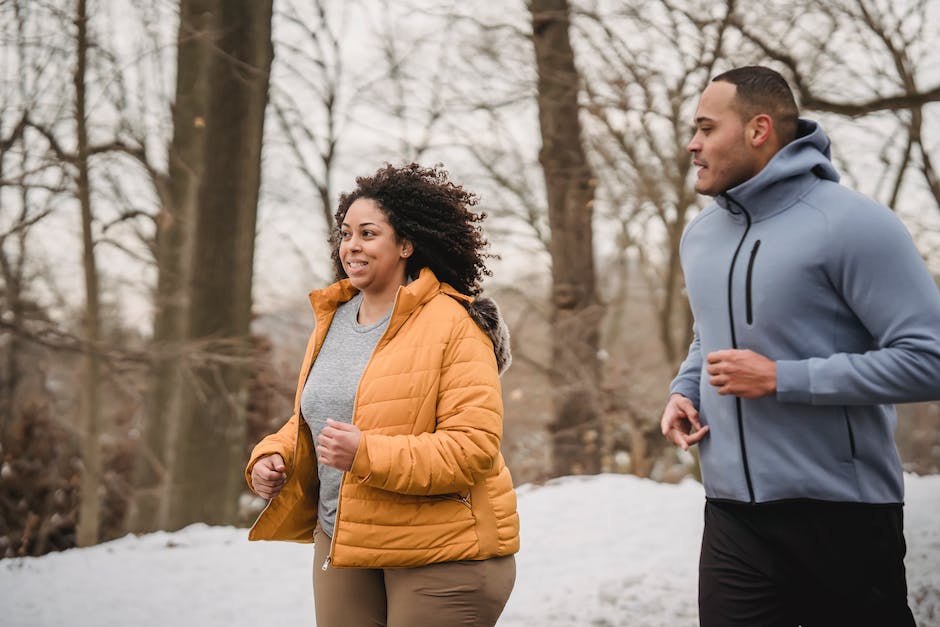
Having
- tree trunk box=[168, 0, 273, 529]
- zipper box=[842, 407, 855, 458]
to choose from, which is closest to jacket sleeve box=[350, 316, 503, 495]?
zipper box=[842, 407, 855, 458]

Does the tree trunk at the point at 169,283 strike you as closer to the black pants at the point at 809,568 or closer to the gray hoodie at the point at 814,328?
the gray hoodie at the point at 814,328

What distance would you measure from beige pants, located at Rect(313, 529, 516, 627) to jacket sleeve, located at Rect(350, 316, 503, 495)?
0.88 ft

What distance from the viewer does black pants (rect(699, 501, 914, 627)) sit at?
7.36ft

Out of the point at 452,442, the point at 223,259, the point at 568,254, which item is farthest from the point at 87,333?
the point at 452,442

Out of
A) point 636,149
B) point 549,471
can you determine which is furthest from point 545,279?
point 549,471

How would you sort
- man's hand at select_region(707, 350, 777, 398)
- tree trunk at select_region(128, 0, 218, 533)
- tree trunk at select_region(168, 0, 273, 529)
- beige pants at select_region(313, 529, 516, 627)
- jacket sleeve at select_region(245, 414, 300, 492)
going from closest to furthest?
man's hand at select_region(707, 350, 777, 398), beige pants at select_region(313, 529, 516, 627), jacket sleeve at select_region(245, 414, 300, 492), tree trunk at select_region(168, 0, 273, 529), tree trunk at select_region(128, 0, 218, 533)

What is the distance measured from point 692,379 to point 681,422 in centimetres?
18

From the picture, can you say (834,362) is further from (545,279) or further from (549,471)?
(545,279)

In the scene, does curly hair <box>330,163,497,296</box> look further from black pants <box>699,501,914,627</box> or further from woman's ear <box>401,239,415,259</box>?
black pants <box>699,501,914,627</box>

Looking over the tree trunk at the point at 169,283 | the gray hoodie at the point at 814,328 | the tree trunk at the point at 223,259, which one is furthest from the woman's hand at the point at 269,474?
the tree trunk at the point at 169,283

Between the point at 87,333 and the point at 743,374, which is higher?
the point at 87,333

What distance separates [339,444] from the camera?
230cm

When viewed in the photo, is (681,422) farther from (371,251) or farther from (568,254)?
(568,254)

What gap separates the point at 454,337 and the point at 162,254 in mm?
10664
